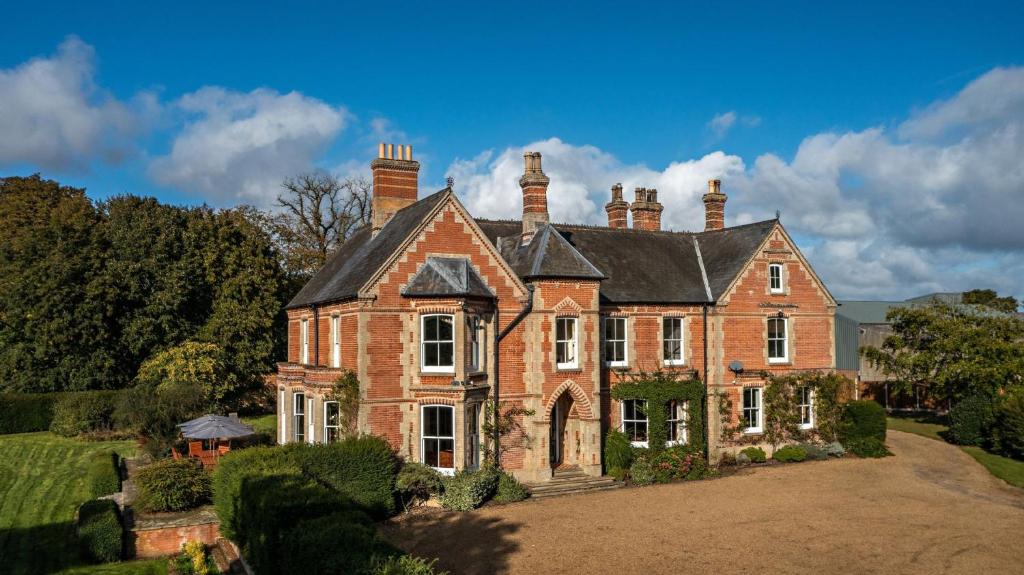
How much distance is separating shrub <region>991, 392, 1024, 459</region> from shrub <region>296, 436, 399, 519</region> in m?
24.5

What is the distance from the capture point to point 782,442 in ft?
97.9

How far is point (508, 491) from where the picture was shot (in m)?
22.8

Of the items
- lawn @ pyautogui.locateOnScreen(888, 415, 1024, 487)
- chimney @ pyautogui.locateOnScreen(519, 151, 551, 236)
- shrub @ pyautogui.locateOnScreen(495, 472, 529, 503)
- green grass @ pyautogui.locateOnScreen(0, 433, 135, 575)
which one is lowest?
lawn @ pyautogui.locateOnScreen(888, 415, 1024, 487)

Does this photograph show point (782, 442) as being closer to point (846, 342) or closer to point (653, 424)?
point (653, 424)

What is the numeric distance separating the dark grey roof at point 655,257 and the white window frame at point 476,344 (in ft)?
17.9

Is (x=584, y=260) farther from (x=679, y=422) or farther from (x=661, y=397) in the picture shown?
(x=679, y=422)

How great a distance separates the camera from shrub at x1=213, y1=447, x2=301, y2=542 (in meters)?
17.3

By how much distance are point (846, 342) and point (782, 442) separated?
23705 millimetres

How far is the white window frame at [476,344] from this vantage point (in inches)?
940

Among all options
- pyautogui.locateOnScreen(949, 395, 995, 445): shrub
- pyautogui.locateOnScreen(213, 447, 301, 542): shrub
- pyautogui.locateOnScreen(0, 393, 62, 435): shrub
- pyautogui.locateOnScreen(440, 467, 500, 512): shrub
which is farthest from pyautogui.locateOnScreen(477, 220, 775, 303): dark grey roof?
pyautogui.locateOnScreen(0, 393, 62, 435): shrub

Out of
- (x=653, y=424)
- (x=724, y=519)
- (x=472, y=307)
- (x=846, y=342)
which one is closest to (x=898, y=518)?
(x=724, y=519)

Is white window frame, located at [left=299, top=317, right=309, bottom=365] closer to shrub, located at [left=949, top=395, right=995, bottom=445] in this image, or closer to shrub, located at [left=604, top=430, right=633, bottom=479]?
shrub, located at [left=604, top=430, right=633, bottom=479]

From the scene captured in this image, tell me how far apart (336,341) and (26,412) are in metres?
22.1

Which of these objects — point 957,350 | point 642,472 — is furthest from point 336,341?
point 957,350
